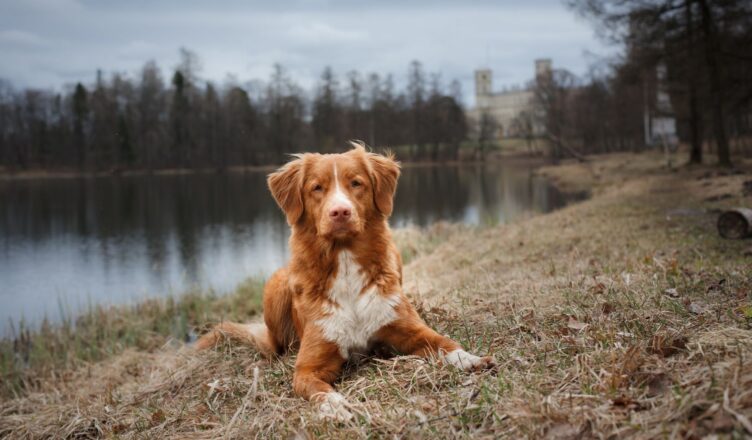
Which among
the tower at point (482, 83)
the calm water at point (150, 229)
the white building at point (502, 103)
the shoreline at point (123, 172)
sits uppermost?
the tower at point (482, 83)

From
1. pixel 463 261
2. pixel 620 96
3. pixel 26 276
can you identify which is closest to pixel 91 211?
pixel 26 276

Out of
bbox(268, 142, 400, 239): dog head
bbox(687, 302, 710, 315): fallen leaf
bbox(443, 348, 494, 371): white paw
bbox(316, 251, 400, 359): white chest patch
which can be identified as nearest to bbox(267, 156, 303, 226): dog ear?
bbox(268, 142, 400, 239): dog head

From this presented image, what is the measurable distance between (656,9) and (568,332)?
24186 mm

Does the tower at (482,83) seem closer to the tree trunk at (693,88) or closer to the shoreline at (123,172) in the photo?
the shoreline at (123,172)

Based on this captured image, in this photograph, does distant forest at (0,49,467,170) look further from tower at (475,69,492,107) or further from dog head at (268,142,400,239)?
tower at (475,69,492,107)

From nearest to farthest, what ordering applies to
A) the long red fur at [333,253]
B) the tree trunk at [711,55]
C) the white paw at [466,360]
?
the white paw at [466,360]
the long red fur at [333,253]
the tree trunk at [711,55]

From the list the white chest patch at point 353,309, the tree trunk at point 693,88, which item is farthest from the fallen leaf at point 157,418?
the tree trunk at point 693,88

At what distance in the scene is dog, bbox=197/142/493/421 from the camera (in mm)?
3768

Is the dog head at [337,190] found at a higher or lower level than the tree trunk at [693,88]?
lower

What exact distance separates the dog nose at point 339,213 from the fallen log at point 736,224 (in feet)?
20.8

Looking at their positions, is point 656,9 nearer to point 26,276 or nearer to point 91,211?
point 26,276

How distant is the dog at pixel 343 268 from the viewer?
3768 millimetres

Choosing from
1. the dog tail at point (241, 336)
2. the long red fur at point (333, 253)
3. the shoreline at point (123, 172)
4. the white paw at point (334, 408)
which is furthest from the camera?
the shoreline at point (123, 172)

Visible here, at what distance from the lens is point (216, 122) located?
3331cm
